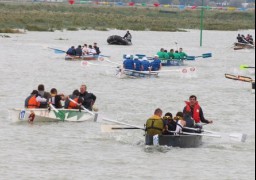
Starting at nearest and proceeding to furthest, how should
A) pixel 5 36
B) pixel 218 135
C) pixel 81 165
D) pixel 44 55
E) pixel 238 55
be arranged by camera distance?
pixel 81 165 → pixel 218 135 → pixel 44 55 → pixel 238 55 → pixel 5 36

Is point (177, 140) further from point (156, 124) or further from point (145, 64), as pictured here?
point (145, 64)

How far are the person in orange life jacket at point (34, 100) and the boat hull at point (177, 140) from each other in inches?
212

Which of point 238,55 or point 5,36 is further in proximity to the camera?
point 5,36

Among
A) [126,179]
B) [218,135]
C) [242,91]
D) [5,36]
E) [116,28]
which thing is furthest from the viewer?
[116,28]

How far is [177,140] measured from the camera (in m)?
24.6

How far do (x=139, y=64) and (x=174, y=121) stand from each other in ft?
73.0

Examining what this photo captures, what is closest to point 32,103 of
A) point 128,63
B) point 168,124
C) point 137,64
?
point 168,124

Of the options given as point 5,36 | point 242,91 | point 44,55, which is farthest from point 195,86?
point 5,36

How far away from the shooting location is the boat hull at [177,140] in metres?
24.3

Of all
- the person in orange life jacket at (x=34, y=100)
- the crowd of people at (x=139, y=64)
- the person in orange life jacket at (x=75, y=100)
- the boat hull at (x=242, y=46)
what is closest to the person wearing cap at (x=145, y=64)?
the crowd of people at (x=139, y=64)

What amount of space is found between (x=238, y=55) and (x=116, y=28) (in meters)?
38.8

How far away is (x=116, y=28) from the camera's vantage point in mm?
108312

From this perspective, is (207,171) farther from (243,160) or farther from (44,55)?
(44,55)

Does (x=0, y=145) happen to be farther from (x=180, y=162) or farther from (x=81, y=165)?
(x=180, y=162)
